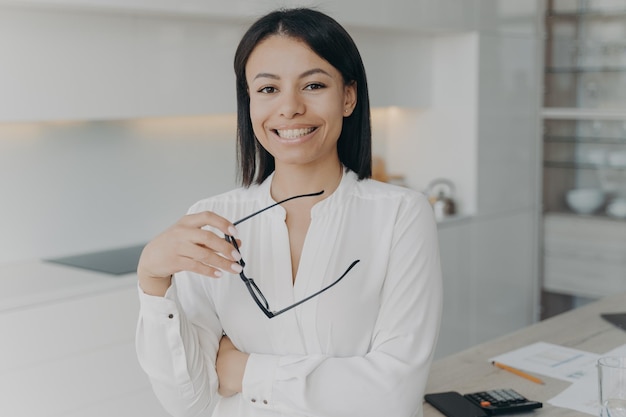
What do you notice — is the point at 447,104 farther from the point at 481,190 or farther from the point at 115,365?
the point at 115,365

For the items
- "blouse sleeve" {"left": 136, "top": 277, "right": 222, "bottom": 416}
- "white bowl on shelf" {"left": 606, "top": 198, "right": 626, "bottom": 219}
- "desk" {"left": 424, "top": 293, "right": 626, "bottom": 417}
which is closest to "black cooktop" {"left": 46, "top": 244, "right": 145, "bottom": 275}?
"desk" {"left": 424, "top": 293, "right": 626, "bottom": 417}

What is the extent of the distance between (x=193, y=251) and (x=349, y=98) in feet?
1.49

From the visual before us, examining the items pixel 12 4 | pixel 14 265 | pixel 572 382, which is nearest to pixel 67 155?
pixel 14 265

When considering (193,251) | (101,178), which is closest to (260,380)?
(193,251)

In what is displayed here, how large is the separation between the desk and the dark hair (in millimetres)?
577

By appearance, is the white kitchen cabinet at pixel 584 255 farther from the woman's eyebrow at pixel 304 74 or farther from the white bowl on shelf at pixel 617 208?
the woman's eyebrow at pixel 304 74

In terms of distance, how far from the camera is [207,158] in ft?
A: 12.9

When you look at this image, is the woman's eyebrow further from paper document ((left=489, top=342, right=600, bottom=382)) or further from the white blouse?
paper document ((left=489, top=342, right=600, bottom=382))

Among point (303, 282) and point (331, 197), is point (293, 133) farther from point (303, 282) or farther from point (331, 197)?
point (303, 282)

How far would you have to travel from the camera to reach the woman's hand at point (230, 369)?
1525 millimetres

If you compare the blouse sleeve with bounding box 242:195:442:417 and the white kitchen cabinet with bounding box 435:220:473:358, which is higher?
the blouse sleeve with bounding box 242:195:442:417

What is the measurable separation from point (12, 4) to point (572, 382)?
2.08m

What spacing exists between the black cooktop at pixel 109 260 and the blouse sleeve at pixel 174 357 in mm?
1621

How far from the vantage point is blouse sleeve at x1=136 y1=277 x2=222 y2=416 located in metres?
1.43
